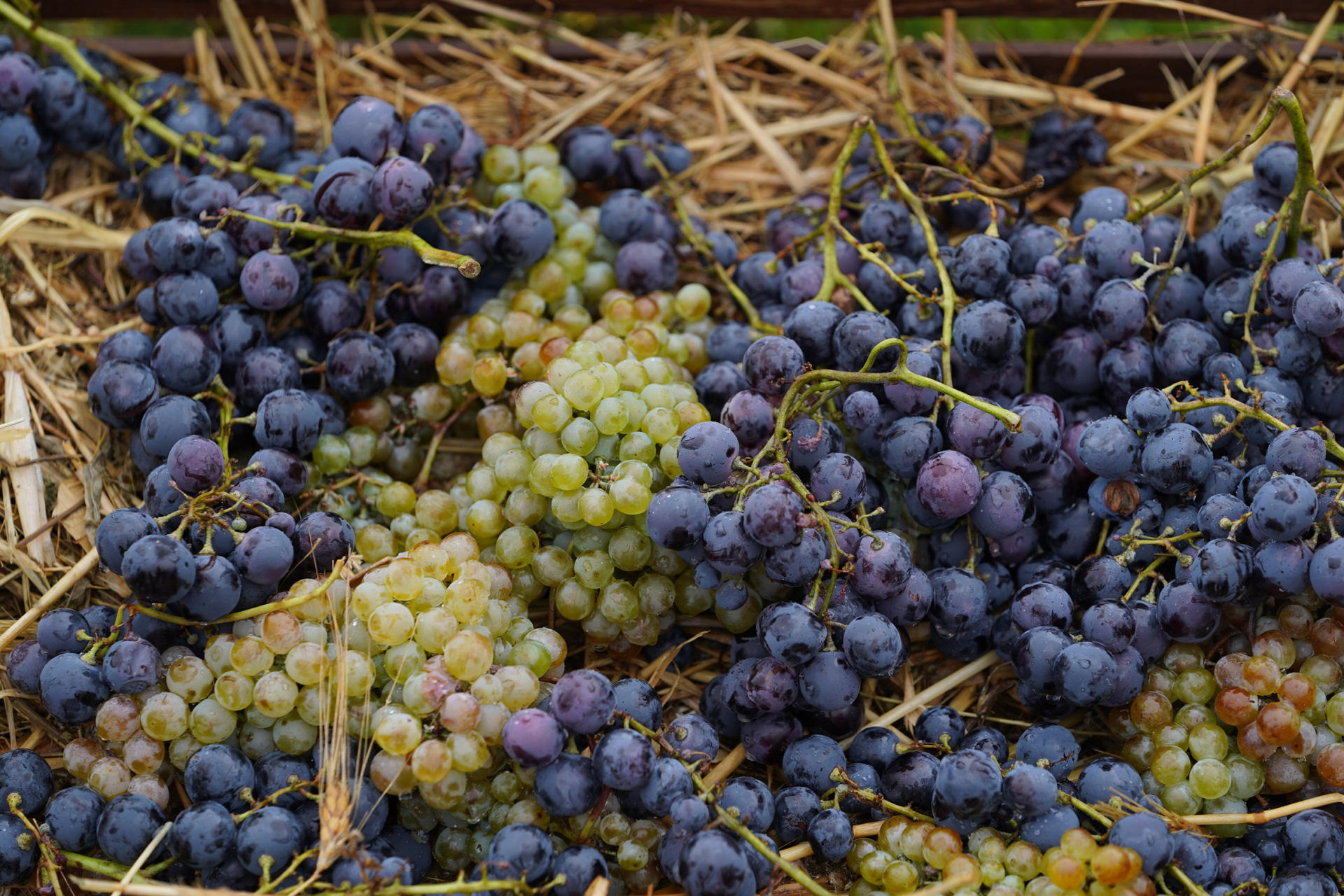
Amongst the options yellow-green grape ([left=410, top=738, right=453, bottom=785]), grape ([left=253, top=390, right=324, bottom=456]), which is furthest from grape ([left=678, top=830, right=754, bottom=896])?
grape ([left=253, top=390, right=324, bottom=456])

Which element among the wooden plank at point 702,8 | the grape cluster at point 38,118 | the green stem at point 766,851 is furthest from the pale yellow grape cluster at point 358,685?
the wooden plank at point 702,8

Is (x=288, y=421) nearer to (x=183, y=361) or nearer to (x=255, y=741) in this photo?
(x=183, y=361)

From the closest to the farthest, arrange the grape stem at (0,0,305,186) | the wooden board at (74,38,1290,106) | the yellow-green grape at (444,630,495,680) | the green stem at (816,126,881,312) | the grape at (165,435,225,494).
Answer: the yellow-green grape at (444,630,495,680) < the grape at (165,435,225,494) < the green stem at (816,126,881,312) < the grape stem at (0,0,305,186) < the wooden board at (74,38,1290,106)

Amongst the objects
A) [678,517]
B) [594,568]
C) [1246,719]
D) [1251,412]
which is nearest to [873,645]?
[678,517]

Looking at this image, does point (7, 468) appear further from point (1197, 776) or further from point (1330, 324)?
point (1330, 324)

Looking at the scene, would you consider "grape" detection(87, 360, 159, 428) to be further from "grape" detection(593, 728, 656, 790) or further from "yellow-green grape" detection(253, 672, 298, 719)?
"grape" detection(593, 728, 656, 790)

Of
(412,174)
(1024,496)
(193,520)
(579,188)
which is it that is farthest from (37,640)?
(1024,496)
